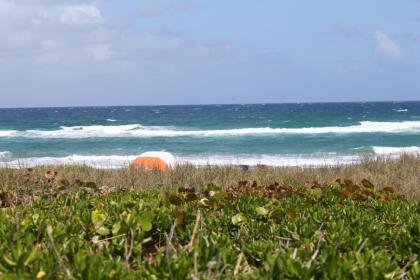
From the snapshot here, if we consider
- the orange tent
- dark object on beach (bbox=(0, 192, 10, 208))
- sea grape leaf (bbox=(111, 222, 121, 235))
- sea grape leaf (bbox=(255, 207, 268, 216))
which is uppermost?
sea grape leaf (bbox=(111, 222, 121, 235))

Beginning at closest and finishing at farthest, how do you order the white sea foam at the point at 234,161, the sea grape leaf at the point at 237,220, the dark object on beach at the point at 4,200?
the sea grape leaf at the point at 237,220
the dark object on beach at the point at 4,200
the white sea foam at the point at 234,161

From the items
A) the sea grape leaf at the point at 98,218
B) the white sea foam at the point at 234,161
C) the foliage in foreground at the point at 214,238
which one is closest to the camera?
the foliage in foreground at the point at 214,238

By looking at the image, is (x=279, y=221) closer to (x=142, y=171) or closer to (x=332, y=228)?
(x=332, y=228)

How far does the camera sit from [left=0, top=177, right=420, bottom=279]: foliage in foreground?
7.96ft

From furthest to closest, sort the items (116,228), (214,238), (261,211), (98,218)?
(261,211)
(98,218)
(116,228)
(214,238)

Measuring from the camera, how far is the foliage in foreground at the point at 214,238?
2.43 metres

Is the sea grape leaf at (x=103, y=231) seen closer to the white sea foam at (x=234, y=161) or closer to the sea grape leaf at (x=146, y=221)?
the sea grape leaf at (x=146, y=221)

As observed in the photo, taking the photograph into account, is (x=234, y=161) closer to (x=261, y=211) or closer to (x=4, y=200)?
(x=4, y=200)

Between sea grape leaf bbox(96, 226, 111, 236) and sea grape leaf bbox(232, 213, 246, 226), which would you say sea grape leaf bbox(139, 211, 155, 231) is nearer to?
sea grape leaf bbox(96, 226, 111, 236)

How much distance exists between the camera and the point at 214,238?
303 centimetres

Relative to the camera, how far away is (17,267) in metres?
2.50

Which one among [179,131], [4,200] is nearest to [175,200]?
[4,200]

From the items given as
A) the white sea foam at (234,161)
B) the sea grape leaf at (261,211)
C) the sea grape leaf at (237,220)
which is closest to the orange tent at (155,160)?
the white sea foam at (234,161)

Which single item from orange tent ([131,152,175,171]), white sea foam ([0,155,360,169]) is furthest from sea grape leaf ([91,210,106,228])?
white sea foam ([0,155,360,169])
